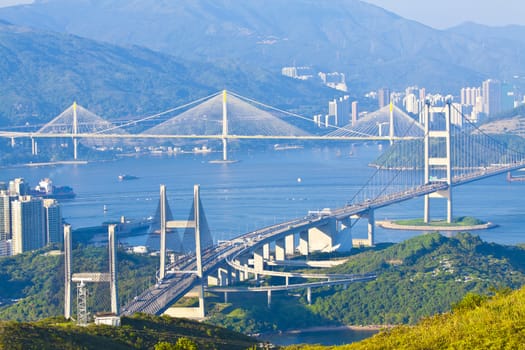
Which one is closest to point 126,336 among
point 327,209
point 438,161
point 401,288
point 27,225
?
point 401,288

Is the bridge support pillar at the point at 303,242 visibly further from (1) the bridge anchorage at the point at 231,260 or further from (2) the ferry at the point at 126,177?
(2) the ferry at the point at 126,177

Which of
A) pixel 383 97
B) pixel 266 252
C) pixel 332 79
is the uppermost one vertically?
pixel 332 79

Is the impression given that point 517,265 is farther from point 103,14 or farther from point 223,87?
point 103,14

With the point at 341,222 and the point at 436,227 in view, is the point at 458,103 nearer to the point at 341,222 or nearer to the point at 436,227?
the point at 436,227

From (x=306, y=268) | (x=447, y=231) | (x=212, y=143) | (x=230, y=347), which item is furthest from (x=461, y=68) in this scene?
(x=230, y=347)

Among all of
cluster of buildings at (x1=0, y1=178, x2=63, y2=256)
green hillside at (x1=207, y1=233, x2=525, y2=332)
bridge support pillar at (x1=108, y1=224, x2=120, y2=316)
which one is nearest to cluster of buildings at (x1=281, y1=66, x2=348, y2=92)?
cluster of buildings at (x1=0, y1=178, x2=63, y2=256)

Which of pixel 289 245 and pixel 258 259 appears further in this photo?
pixel 289 245
